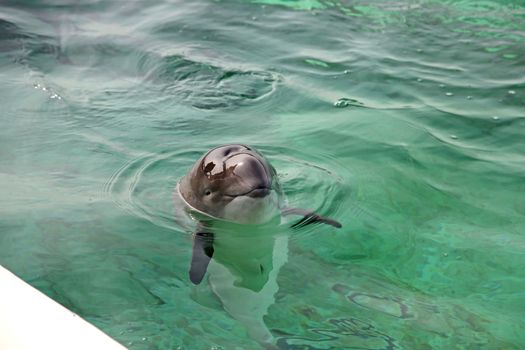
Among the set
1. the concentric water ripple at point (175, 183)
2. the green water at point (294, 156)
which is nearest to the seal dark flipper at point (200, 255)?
the green water at point (294, 156)

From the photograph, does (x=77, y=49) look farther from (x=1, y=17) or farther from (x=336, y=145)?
(x=336, y=145)

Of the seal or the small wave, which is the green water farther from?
the seal

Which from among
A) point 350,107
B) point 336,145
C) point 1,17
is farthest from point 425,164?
point 1,17

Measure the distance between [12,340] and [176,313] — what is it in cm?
178

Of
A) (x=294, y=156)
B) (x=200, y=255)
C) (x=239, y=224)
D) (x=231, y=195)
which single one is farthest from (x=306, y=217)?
(x=294, y=156)

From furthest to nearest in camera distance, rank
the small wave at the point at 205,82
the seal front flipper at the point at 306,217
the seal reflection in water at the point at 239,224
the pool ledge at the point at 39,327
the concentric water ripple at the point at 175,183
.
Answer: the small wave at the point at 205,82 < the concentric water ripple at the point at 175,183 < the seal front flipper at the point at 306,217 < the seal reflection in water at the point at 239,224 < the pool ledge at the point at 39,327

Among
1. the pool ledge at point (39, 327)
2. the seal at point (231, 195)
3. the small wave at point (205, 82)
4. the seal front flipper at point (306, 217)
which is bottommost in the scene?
the small wave at point (205, 82)

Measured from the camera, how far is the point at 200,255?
184 inches

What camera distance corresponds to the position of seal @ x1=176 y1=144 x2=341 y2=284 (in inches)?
187

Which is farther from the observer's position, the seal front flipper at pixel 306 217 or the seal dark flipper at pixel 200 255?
the seal front flipper at pixel 306 217

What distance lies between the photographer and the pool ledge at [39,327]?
2523mm

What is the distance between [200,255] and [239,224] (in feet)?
1.71

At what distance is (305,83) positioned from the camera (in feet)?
27.1

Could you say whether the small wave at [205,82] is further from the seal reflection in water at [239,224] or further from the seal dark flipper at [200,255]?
the seal dark flipper at [200,255]
